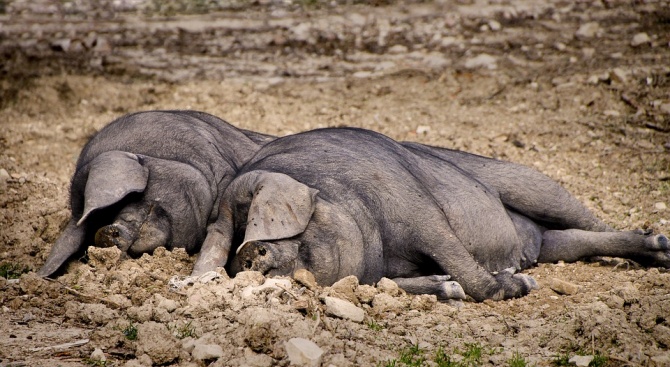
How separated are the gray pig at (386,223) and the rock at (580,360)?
99cm

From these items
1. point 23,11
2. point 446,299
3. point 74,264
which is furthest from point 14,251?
point 23,11

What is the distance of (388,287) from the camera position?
4.38 meters

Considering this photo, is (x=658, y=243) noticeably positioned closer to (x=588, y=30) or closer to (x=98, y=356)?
(x=98, y=356)

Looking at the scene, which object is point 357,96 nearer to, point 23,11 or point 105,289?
point 23,11

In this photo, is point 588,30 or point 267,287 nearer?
point 267,287

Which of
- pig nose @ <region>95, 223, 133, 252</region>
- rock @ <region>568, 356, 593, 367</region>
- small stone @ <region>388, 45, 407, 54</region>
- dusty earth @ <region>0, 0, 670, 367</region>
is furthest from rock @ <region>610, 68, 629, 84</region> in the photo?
pig nose @ <region>95, 223, 133, 252</region>

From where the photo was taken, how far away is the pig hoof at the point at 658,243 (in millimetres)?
5371

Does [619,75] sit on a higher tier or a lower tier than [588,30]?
lower

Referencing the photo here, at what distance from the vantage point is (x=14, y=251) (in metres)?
5.32

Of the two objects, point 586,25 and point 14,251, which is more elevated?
point 586,25

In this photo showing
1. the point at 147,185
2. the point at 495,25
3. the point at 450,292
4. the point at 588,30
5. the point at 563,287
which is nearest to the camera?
the point at 450,292

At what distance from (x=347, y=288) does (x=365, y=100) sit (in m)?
4.63

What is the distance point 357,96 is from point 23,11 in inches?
156

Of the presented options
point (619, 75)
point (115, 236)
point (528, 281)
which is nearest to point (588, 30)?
point (619, 75)
